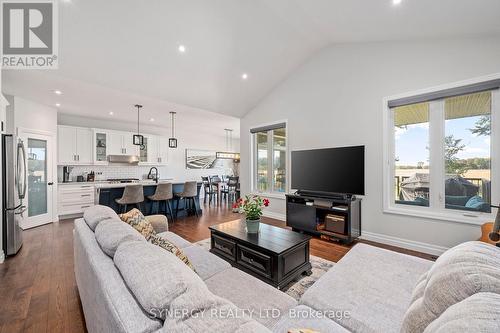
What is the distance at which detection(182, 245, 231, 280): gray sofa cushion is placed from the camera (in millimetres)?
1667

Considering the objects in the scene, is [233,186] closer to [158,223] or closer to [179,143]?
[179,143]

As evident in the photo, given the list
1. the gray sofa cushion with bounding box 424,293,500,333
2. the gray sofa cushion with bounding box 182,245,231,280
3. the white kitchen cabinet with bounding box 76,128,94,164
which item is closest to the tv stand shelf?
the gray sofa cushion with bounding box 182,245,231,280

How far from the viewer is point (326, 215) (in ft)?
12.0

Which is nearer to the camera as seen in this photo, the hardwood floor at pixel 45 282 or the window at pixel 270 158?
the hardwood floor at pixel 45 282

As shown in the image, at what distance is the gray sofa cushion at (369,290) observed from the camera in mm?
1143

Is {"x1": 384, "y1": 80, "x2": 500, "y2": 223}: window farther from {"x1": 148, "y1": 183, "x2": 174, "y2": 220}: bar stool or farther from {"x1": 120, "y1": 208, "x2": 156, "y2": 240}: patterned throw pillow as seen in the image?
{"x1": 148, "y1": 183, "x2": 174, "y2": 220}: bar stool

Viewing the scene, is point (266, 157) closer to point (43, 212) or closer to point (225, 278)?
point (225, 278)

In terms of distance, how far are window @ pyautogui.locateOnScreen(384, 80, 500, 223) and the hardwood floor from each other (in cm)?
78

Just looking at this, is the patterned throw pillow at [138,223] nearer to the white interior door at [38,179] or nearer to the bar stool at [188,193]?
the bar stool at [188,193]

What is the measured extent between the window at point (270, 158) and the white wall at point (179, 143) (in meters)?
2.03

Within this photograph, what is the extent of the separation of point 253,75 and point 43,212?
212 inches

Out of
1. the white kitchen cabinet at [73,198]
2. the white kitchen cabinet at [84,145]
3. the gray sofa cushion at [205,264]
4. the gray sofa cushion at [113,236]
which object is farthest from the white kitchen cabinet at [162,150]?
the gray sofa cushion at [113,236]

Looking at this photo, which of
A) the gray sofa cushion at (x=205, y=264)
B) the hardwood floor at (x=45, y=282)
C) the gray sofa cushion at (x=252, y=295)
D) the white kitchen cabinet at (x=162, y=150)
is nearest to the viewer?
the gray sofa cushion at (x=252, y=295)

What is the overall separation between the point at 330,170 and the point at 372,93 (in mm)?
1444
